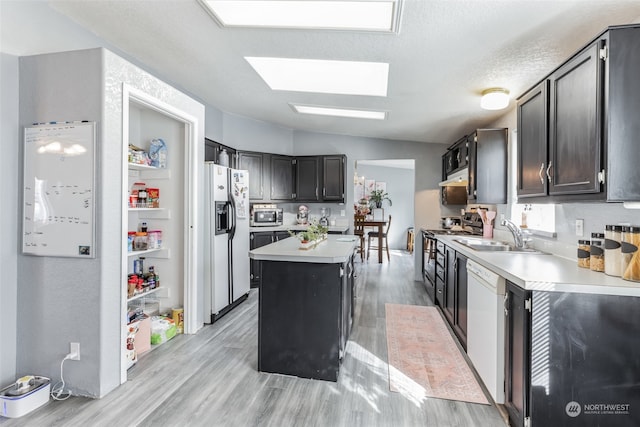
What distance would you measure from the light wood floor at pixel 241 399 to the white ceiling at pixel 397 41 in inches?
95.4

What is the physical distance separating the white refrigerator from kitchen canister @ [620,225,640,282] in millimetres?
3334

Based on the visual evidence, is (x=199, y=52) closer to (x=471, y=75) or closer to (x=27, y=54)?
(x=27, y=54)

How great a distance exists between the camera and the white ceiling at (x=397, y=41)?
182 cm

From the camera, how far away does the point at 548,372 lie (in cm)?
156

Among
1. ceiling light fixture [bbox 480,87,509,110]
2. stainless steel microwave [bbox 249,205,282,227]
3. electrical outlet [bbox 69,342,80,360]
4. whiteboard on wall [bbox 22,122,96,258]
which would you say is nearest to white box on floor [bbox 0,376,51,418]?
electrical outlet [bbox 69,342,80,360]

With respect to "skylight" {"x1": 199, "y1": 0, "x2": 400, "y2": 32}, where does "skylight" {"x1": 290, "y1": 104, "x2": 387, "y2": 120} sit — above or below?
above

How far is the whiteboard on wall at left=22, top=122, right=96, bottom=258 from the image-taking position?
2094 mm

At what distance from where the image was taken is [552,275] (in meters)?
1.72

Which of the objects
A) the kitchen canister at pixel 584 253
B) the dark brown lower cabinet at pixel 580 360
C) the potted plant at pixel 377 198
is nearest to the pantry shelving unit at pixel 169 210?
the dark brown lower cabinet at pixel 580 360

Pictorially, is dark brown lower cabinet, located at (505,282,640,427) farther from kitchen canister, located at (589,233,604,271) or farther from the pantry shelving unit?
the pantry shelving unit

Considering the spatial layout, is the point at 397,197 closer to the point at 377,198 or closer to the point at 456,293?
the point at 377,198

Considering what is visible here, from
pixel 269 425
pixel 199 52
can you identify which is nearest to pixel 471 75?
pixel 199 52

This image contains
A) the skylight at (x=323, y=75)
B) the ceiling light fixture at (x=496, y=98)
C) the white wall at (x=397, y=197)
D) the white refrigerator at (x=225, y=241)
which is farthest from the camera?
the white wall at (x=397, y=197)

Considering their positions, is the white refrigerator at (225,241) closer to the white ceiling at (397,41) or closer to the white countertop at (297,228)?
the white countertop at (297,228)
